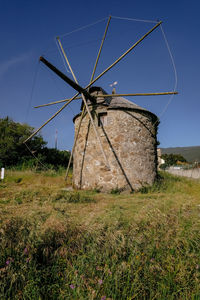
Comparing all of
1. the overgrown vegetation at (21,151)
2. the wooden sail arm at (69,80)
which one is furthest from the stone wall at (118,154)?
the overgrown vegetation at (21,151)

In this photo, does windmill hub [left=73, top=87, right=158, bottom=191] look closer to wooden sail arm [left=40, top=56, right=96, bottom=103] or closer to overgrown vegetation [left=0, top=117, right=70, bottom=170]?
wooden sail arm [left=40, top=56, right=96, bottom=103]

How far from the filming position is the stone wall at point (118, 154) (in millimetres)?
7727

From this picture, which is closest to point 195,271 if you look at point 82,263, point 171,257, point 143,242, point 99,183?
point 171,257

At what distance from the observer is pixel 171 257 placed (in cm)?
185

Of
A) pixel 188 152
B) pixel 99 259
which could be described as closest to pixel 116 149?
pixel 99 259

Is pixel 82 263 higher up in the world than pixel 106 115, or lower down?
lower down

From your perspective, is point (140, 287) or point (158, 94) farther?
point (158, 94)

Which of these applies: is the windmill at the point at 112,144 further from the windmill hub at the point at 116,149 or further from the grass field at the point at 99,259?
the grass field at the point at 99,259

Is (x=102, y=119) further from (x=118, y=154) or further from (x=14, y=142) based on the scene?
(x=14, y=142)

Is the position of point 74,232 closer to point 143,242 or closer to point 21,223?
point 21,223

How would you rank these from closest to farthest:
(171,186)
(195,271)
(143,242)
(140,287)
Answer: (140,287) < (195,271) < (143,242) < (171,186)

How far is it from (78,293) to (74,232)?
2.82ft

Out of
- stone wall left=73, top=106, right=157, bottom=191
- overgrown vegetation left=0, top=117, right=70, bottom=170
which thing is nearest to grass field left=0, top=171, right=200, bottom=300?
stone wall left=73, top=106, right=157, bottom=191

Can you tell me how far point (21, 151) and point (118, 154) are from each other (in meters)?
12.0
